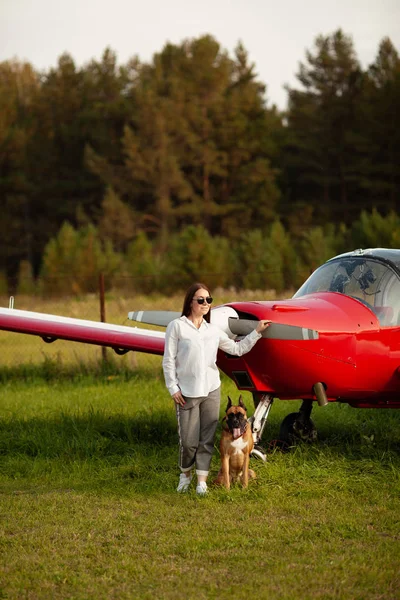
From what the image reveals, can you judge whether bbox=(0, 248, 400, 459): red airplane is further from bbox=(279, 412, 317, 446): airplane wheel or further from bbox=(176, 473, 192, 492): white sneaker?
bbox=(176, 473, 192, 492): white sneaker

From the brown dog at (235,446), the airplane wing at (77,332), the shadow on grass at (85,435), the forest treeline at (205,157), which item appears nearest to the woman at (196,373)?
the brown dog at (235,446)

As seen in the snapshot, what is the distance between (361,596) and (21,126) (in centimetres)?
5116

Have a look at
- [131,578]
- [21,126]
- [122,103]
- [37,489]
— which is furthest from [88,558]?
[21,126]

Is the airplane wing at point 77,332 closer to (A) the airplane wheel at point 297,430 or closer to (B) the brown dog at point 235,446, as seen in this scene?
(A) the airplane wheel at point 297,430

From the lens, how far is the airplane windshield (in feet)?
21.5

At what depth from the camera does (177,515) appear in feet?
18.0

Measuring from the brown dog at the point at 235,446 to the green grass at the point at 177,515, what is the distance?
130mm

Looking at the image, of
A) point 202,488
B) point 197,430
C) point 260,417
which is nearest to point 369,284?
point 260,417

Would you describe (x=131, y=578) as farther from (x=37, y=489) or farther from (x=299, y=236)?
(x=299, y=236)

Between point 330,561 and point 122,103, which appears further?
point 122,103

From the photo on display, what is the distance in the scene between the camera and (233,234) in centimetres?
4669

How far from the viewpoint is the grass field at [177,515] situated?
14.0 feet

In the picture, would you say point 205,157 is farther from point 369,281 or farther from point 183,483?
point 183,483

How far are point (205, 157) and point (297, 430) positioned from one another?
40058mm
